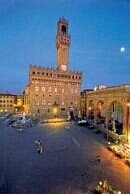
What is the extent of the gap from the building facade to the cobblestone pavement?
22.4 feet

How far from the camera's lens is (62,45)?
54.4 meters

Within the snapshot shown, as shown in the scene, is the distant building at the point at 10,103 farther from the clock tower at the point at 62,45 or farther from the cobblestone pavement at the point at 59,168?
the cobblestone pavement at the point at 59,168

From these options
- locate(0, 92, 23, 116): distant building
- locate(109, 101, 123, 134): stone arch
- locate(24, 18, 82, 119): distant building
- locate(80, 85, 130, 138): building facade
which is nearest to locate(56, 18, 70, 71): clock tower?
locate(24, 18, 82, 119): distant building

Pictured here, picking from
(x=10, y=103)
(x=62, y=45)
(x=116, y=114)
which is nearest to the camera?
(x=116, y=114)

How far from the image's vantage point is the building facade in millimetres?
29984

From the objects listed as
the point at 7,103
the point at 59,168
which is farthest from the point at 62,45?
the point at 59,168

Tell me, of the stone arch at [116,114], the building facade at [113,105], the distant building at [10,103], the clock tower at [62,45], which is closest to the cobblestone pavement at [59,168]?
the building facade at [113,105]

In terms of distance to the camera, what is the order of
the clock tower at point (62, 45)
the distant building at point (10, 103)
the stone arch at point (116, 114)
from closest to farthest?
the stone arch at point (116, 114) < the clock tower at point (62, 45) < the distant building at point (10, 103)

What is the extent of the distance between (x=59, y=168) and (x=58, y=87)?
35981mm

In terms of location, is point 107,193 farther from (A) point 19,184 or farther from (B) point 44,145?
Result: (B) point 44,145

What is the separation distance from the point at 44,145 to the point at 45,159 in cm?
551

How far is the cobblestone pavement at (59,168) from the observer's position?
13641mm

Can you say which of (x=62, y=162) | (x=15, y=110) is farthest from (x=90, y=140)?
(x=15, y=110)

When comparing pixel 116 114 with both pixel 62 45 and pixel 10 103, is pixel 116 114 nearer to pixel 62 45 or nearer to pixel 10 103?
pixel 62 45
